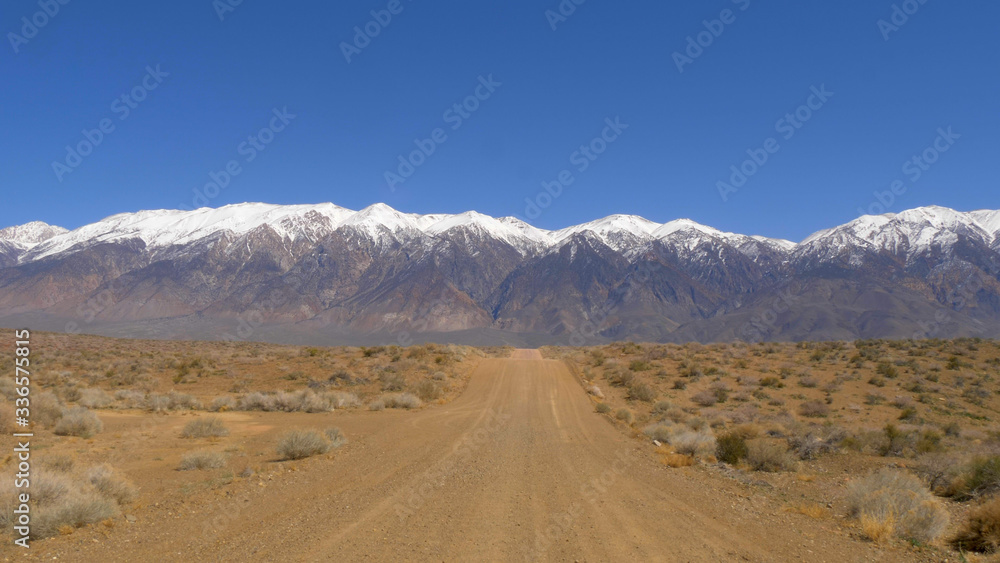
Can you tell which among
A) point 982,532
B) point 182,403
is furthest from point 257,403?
point 982,532

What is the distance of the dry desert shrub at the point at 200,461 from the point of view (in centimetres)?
1095

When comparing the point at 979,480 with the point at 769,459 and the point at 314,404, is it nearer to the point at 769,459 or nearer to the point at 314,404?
the point at 769,459

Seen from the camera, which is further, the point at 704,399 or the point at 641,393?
the point at 641,393

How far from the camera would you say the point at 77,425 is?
13.8 m

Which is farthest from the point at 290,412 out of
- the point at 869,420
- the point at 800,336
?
the point at 800,336

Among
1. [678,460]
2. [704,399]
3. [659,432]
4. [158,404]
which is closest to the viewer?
[678,460]

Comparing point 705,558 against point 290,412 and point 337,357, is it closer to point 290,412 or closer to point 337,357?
point 290,412

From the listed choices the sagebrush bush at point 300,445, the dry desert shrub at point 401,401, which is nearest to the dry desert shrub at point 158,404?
the dry desert shrub at point 401,401

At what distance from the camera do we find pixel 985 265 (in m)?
200

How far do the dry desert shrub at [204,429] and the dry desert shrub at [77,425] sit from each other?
210cm

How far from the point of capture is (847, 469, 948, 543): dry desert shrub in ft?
23.5

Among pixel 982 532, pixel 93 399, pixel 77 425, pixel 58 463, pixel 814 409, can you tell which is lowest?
pixel 814 409

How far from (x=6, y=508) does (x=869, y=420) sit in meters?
23.8

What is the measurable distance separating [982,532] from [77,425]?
1860cm
